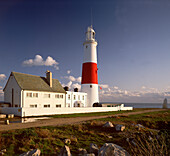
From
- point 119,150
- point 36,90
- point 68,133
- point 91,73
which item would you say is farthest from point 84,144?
point 91,73

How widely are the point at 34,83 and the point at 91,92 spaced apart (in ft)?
49.4

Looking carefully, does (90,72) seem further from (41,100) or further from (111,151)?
(111,151)

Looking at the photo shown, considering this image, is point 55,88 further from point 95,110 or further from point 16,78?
point 95,110

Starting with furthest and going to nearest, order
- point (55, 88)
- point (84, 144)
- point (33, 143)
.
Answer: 1. point (55, 88)
2. point (84, 144)
3. point (33, 143)

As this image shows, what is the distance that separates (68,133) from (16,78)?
63.3 ft

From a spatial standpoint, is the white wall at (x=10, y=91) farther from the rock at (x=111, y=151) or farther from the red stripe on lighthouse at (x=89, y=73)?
the rock at (x=111, y=151)

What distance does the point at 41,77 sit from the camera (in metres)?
33.9

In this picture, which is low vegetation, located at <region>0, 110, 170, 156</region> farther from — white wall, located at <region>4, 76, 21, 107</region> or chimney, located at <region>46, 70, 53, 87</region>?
chimney, located at <region>46, 70, 53, 87</region>

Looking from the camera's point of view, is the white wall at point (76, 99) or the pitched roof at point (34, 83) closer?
the pitched roof at point (34, 83)

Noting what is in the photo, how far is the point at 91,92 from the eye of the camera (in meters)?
39.0

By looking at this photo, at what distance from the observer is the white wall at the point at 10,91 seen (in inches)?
1070

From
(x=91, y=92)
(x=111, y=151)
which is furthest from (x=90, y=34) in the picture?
(x=111, y=151)

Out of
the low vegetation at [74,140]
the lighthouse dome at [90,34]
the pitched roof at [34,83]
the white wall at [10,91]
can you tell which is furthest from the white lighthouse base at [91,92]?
the low vegetation at [74,140]

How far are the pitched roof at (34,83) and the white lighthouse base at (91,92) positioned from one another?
7.43 meters
